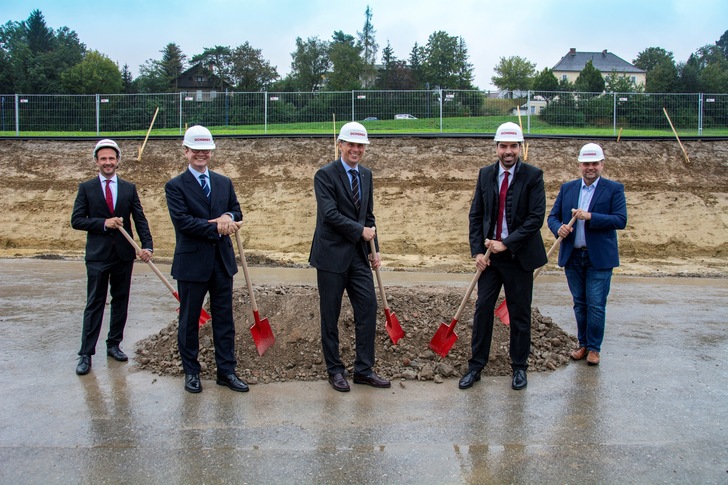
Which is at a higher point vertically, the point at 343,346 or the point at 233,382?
the point at 343,346

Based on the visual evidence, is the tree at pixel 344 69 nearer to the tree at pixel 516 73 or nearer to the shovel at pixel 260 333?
the tree at pixel 516 73

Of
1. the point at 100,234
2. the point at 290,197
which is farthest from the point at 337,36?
the point at 100,234

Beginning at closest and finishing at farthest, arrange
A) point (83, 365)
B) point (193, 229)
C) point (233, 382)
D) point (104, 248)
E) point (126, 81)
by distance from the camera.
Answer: point (193, 229) → point (233, 382) → point (83, 365) → point (104, 248) → point (126, 81)

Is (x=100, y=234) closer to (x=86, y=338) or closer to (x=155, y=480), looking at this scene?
(x=86, y=338)

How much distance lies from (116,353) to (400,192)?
11.8 m

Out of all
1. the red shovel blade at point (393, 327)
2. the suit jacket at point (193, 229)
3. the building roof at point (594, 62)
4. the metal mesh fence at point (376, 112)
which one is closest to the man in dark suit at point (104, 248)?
the suit jacket at point (193, 229)

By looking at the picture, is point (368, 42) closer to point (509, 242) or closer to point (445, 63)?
point (445, 63)

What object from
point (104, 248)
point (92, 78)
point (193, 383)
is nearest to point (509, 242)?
point (193, 383)

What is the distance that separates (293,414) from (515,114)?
68.2ft

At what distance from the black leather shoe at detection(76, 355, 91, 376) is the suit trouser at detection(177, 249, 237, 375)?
0.98 metres

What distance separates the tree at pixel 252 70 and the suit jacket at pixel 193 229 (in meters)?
58.1

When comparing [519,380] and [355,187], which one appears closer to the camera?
[519,380]

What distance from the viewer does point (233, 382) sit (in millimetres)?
5211

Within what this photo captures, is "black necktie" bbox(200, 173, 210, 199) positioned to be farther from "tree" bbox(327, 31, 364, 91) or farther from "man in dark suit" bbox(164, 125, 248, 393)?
"tree" bbox(327, 31, 364, 91)
